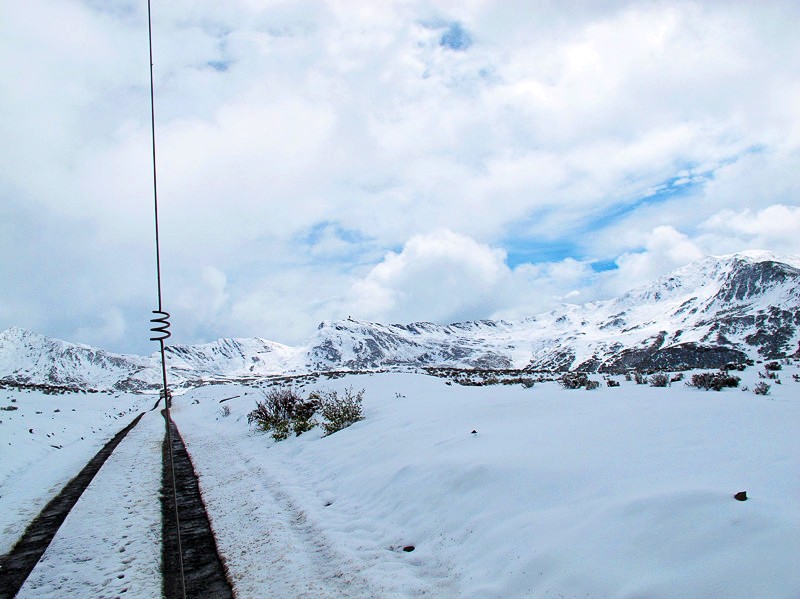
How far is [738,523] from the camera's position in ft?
13.4

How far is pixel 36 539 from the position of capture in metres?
7.09

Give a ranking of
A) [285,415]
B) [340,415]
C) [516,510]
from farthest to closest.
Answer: [285,415], [340,415], [516,510]

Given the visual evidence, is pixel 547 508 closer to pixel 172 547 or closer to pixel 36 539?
pixel 172 547

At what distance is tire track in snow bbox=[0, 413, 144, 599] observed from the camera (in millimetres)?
5723

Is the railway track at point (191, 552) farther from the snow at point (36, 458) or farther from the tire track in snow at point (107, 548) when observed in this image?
the snow at point (36, 458)

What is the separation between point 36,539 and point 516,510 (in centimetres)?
709

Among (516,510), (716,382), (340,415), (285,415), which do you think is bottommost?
(516,510)

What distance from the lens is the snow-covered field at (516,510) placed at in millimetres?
4094

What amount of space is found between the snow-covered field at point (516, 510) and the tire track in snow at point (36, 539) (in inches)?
7.4

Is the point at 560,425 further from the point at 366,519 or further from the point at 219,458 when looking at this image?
the point at 219,458

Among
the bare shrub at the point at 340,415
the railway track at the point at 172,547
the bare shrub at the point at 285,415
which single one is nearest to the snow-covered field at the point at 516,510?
the railway track at the point at 172,547

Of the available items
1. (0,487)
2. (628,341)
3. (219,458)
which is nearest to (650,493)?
(219,458)

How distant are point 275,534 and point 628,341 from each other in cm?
20420

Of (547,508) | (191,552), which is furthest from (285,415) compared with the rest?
(547,508)
